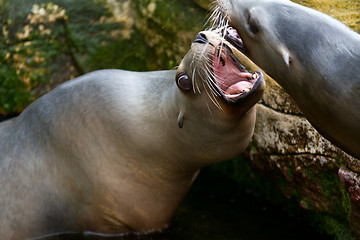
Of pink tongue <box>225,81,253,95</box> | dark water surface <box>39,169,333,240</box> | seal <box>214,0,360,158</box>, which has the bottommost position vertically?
dark water surface <box>39,169,333,240</box>

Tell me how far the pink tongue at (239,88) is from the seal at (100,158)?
0.46 meters

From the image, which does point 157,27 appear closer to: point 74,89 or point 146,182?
point 74,89

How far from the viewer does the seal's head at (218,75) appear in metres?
3.40

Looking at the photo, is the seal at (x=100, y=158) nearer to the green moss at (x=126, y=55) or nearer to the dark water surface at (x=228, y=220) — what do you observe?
the dark water surface at (x=228, y=220)

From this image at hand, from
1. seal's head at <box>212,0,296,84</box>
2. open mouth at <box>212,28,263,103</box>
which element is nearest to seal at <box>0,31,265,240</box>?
open mouth at <box>212,28,263,103</box>

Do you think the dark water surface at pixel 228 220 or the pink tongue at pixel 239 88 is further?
the dark water surface at pixel 228 220

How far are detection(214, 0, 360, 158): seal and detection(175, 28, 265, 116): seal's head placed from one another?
25cm

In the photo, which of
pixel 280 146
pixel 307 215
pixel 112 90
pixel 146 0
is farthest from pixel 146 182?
pixel 146 0

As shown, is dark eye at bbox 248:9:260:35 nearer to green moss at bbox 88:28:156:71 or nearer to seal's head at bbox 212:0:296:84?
seal's head at bbox 212:0:296:84

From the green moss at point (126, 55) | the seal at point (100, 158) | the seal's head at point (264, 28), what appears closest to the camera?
the seal's head at point (264, 28)

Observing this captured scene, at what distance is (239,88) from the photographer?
11.3ft

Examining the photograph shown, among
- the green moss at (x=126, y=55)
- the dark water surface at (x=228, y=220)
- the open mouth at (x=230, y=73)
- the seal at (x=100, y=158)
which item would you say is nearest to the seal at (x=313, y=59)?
the open mouth at (x=230, y=73)

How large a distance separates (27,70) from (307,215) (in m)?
3.28

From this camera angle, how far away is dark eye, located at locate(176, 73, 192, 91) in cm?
355
